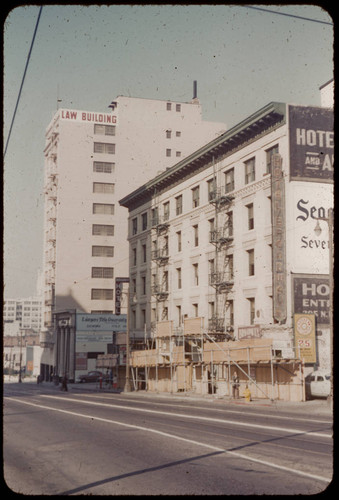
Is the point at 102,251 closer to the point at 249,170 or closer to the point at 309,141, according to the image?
the point at 249,170

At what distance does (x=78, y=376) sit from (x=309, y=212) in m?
52.3

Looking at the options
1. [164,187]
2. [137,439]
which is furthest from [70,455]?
[164,187]

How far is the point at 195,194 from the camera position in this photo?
55.1 meters

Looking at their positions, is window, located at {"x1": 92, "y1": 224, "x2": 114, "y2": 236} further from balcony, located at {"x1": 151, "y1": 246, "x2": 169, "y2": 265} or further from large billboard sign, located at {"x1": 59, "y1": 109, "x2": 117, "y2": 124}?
balcony, located at {"x1": 151, "y1": 246, "x2": 169, "y2": 265}

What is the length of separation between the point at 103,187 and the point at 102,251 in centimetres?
975

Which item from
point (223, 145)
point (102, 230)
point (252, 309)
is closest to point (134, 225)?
point (223, 145)

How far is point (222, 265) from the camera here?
4866cm

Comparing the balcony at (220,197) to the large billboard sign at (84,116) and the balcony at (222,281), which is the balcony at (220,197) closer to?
the balcony at (222,281)

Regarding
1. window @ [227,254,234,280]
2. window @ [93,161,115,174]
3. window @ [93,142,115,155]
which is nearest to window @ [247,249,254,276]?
window @ [227,254,234,280]

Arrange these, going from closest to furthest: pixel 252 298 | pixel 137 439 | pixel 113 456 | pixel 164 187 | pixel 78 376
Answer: pixel 113 456 < pixel 137 439 < pixel 252 298 < pixel 164 187 < pixel 78 376

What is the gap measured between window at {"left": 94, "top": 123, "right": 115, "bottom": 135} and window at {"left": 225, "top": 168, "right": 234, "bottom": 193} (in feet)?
150

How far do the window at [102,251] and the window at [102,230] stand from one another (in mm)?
1987

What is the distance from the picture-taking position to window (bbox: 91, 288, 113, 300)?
3572 inches

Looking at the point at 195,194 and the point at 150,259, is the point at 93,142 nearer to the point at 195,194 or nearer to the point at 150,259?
the point at 150,259
